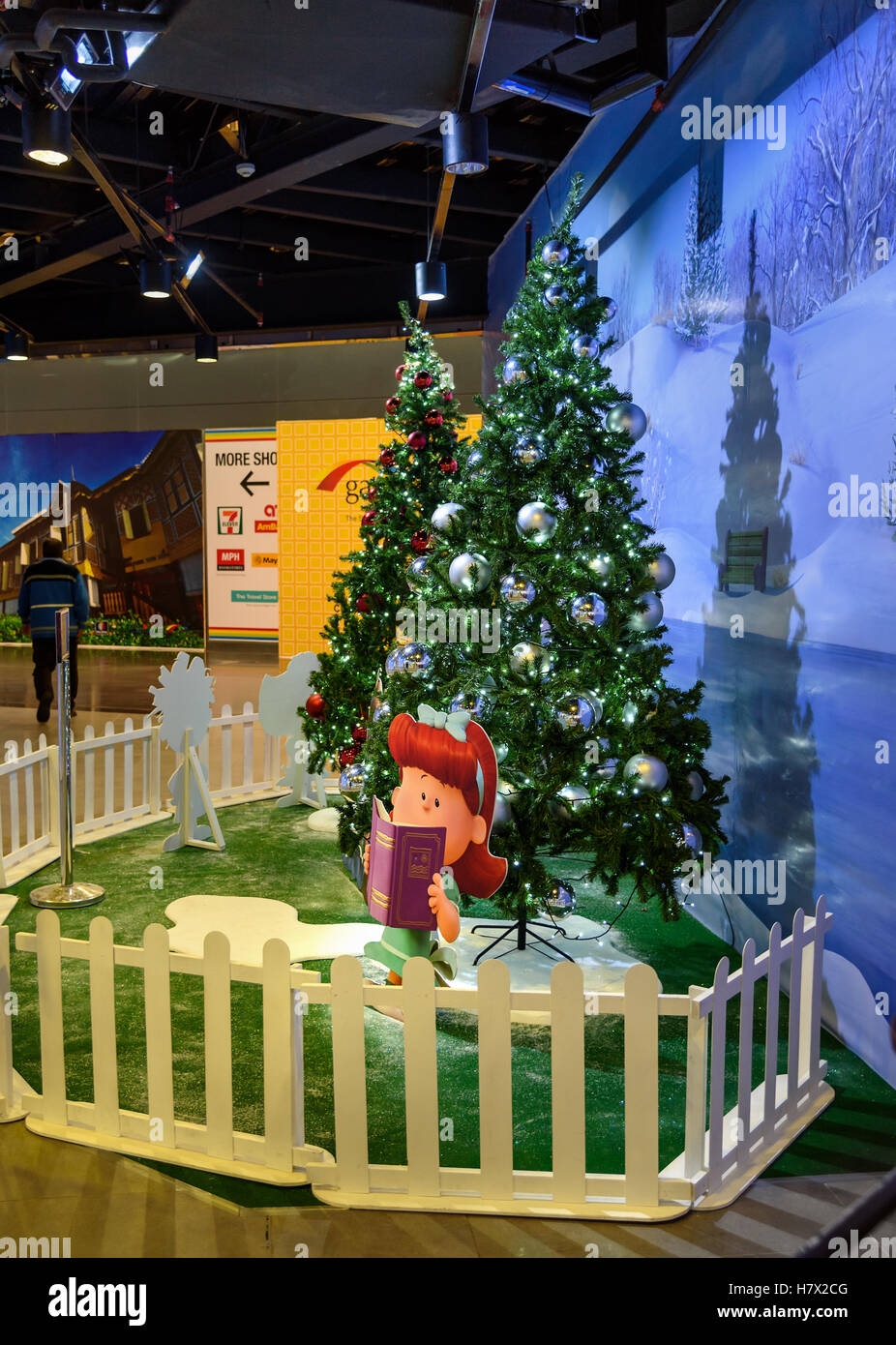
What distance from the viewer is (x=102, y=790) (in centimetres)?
745

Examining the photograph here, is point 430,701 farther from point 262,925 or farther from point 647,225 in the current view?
point 647,225

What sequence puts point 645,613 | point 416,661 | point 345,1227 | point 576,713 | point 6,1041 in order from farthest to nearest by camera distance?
→ point 416,661 < point 645,613 < point 576,713 < point 6,1041 < point 345,1227

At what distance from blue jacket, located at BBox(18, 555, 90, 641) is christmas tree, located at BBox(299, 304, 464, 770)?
3.54m

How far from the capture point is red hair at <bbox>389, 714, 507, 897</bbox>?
11.9 ft

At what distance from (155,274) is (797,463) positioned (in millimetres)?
7130

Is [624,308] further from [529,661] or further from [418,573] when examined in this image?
[529,661]

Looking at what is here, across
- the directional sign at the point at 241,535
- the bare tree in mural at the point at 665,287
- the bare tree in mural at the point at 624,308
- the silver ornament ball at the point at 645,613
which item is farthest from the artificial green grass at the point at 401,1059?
the directional sign at the point at 241,535

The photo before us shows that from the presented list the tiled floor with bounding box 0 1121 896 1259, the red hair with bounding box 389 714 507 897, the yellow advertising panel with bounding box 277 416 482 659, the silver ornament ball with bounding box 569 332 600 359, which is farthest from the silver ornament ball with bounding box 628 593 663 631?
the yellow advertising panel with bounding box 277 416 482 659

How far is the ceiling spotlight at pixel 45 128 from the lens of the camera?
5656 mm

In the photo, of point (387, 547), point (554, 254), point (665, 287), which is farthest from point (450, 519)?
point (665, 287)

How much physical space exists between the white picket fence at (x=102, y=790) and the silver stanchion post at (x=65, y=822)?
140 mm

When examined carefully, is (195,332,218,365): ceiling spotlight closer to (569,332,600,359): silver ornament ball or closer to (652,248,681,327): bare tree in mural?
(652,248,681,327): bare tree in mural

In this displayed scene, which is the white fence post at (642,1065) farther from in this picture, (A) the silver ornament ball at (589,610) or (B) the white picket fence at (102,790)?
(B) the white picket fence at (102,790)
